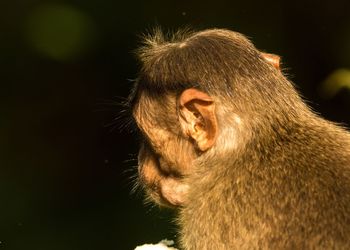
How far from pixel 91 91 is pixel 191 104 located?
3.55 meters

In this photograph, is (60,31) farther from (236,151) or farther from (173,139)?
(236,151)

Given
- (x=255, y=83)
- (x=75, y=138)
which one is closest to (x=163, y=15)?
(x=75, y=138)

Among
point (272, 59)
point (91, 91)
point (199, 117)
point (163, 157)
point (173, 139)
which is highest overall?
point (272, 59)

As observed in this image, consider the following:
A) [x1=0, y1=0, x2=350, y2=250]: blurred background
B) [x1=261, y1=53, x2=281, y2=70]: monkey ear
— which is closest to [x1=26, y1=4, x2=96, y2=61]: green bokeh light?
[x1=0, y1=0, x2=350, y2=250]: blurred background

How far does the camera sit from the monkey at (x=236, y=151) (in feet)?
13.6

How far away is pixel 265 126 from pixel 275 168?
27 cm

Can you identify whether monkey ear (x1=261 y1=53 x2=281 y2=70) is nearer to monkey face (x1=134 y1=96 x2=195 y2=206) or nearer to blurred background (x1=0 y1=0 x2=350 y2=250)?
monkey face (x1=134 y1=96 x2=195 y2=206)

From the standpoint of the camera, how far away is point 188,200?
4586 millimetres

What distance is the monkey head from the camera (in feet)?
14.6

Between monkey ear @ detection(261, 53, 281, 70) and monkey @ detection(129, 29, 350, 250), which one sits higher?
monkey ear @ detection(261, 53, 281, 70)

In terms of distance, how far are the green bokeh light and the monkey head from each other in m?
2.55

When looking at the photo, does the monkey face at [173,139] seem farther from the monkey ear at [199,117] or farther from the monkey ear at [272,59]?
the monkey ear at [272,59]

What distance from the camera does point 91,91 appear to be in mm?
7895

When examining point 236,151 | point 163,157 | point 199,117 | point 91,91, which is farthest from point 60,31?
point 236,151
